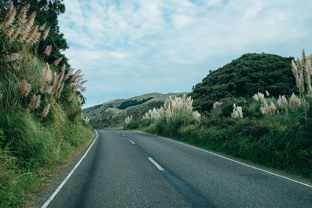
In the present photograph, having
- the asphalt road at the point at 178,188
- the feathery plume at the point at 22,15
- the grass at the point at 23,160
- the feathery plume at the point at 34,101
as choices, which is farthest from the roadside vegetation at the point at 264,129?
the feathery plume at the point at 22,15

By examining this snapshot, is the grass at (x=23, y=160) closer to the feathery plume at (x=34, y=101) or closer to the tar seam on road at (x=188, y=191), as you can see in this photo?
the feathery plume at (x=34, y=101)

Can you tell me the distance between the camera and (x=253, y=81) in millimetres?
41219

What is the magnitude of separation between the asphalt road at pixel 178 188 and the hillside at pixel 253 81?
29.1 metres

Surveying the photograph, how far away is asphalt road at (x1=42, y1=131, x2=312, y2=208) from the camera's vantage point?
19.0 feet

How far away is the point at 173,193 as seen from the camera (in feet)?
21.2

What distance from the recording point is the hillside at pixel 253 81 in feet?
123

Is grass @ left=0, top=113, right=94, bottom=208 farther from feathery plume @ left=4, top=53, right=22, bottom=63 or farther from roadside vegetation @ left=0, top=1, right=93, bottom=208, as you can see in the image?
feathery plume @ left=4, top=53, right=22, bottom=63

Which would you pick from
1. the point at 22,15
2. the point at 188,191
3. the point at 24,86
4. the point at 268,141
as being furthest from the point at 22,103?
the point at 268,141

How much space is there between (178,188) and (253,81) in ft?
122

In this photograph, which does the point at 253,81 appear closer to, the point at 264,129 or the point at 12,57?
the point at 264,129

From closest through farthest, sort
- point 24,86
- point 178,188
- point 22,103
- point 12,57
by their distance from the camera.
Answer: point 178,188 < point 12,57 < point 24,86 < point 22,103

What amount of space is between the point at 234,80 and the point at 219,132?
28.0m

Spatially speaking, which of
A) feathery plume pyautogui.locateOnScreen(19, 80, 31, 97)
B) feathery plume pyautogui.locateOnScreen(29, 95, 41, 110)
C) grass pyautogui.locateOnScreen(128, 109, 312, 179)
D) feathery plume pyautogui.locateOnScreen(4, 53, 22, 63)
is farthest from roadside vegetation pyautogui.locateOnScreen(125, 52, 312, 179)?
Result: feathery plume pyautogui.locateOnScreen(4, 53, 22, 63)

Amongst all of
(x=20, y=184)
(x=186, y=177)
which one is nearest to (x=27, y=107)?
(x=20, y=184)
